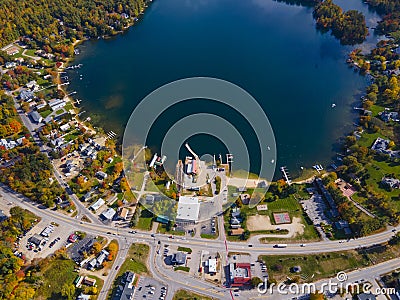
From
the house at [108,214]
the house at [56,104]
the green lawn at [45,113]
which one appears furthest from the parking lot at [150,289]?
the house at [56,104]

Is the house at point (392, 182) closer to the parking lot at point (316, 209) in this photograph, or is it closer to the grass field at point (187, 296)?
the parking lot at point (316, 209)

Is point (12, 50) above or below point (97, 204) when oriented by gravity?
above

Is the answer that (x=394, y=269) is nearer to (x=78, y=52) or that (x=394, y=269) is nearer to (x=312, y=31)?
(x=312, y=31)

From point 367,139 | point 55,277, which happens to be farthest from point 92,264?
point 367,139

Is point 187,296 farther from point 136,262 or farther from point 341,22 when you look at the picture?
point 341,22

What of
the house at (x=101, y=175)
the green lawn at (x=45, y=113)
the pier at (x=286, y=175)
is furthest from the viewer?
the green lawn at (x=45, y=113)
